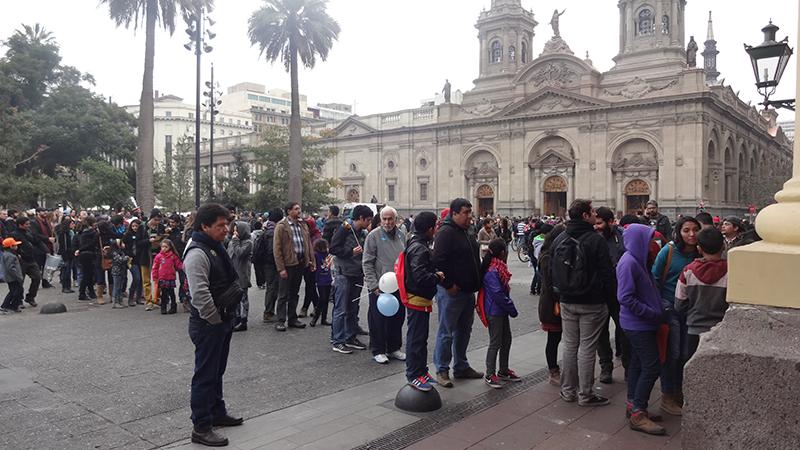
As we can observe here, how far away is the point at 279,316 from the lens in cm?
930

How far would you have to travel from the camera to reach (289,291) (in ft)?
30.8

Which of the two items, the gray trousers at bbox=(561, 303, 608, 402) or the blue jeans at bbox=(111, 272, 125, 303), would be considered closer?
the gray trousers at bbox=(561, 303, 608, 402)

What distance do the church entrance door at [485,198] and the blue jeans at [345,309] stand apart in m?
39.7

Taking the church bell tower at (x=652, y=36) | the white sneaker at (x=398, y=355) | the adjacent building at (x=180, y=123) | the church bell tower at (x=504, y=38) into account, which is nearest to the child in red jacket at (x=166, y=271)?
the white sneaker at (x=398, y=355)

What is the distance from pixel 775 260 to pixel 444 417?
338 centimetres

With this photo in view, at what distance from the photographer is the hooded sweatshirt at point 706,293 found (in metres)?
4.70

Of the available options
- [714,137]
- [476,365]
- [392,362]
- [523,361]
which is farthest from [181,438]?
[714,137]

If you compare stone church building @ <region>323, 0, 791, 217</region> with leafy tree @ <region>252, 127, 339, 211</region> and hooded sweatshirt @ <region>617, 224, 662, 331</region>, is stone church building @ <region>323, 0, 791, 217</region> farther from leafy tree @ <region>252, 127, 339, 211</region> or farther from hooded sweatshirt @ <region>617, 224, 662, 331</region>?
hooded sweatshirt @ <region>617, 224, 662, 331</region>

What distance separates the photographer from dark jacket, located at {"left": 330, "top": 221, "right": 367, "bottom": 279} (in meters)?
8.26

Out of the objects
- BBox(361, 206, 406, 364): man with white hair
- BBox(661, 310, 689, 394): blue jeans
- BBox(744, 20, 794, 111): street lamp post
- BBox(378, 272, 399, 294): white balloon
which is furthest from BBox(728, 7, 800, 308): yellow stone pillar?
BBox(744, 20, 794, 111): street lamp post

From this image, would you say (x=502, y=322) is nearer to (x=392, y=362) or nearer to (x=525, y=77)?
(x=392, y=362)

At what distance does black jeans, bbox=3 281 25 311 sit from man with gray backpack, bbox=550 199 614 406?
10487 mm

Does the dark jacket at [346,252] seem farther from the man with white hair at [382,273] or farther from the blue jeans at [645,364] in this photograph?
the blue jeans at [645,364]

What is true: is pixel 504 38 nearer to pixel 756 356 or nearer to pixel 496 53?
pixel 496 53
